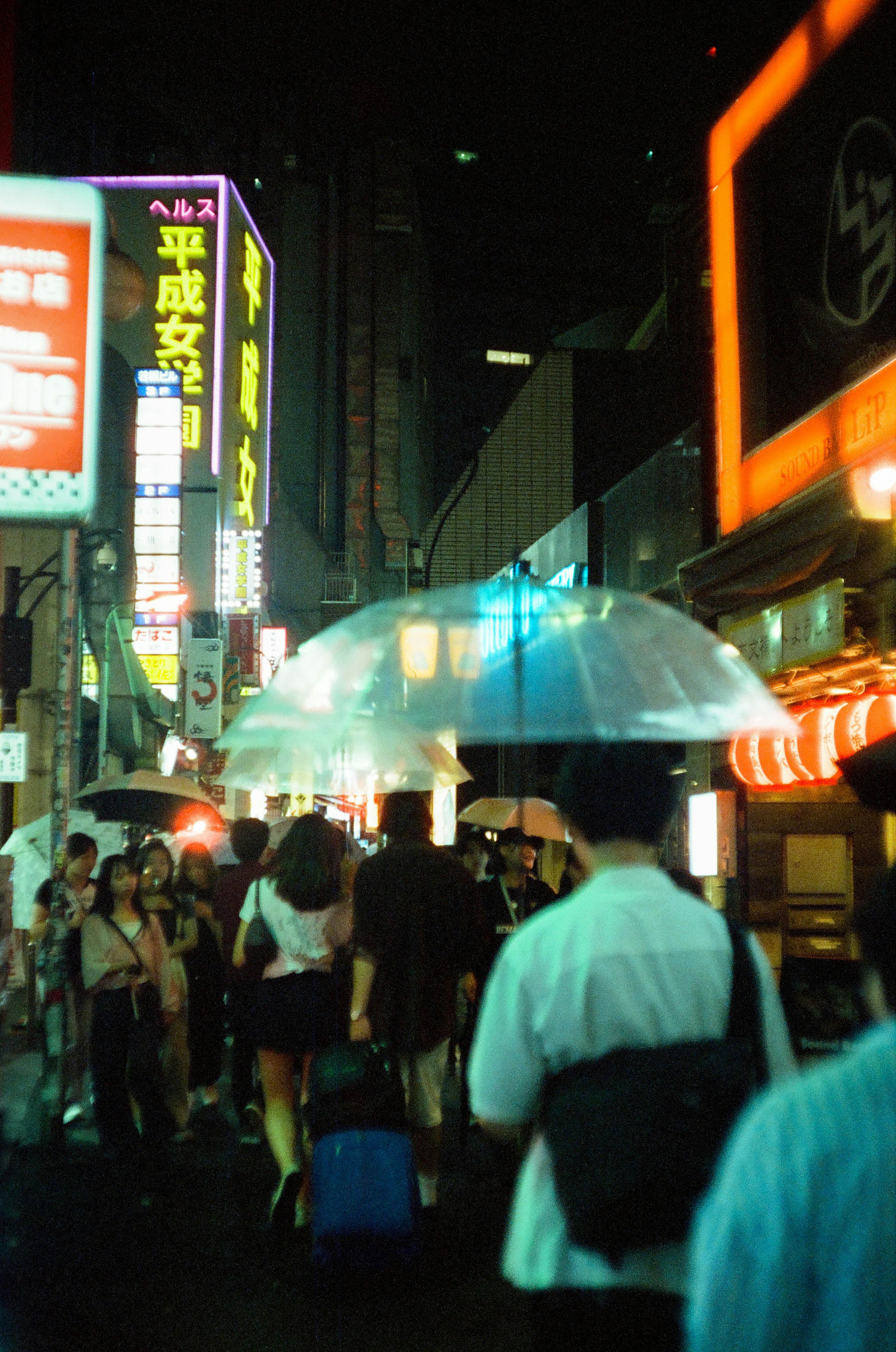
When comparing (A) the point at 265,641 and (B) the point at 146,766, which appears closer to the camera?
(B) the point at 146,766

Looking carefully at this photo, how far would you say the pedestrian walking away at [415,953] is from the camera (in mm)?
6660

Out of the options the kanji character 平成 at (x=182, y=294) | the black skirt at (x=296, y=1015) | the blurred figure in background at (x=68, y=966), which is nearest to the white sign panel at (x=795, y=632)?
the black skirt at (x=296, y=1015)

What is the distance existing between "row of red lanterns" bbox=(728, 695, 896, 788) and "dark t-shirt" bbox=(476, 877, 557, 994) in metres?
2.05

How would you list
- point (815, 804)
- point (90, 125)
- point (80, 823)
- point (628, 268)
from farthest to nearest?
point (628, 268)
point (90, 125)
point (80, 823)
point (815, 804)

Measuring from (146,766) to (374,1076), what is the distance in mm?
17771

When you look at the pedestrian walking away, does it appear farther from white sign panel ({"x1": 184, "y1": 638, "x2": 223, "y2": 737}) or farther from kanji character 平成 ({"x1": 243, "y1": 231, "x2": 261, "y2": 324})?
kanji character 平成 ({"x1": 243, "y1": 231, "x2": 261, "y2": 324})

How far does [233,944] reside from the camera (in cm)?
957

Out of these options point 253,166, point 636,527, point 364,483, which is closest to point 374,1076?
point 636,527

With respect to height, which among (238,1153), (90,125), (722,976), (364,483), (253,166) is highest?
(253,166)

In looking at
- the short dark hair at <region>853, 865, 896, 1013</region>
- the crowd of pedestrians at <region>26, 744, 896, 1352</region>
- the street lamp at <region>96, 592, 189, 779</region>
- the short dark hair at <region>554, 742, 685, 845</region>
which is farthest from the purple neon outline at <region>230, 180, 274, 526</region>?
the short dark hair at <region>853, 865, 896, 1013</region>

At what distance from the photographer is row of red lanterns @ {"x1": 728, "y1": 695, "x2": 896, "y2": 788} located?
8.70 metres

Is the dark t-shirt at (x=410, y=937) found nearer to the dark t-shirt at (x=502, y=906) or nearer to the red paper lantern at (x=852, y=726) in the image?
the dark t-shirt at (x=502, y=906)

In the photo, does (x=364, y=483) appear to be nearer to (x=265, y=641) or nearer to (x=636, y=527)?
(x=265, y=641)

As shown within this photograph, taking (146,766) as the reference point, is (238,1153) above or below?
below
